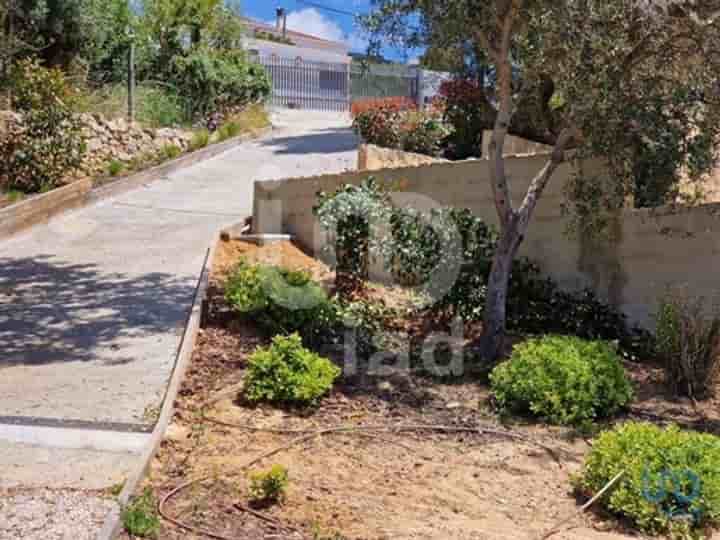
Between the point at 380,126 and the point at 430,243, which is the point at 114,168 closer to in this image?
the point at 380,126

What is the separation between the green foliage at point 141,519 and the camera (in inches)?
168

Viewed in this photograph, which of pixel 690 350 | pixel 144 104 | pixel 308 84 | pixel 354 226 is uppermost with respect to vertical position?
pixel 308 84

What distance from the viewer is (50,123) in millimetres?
12820

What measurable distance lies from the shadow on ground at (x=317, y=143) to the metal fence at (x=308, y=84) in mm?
8693

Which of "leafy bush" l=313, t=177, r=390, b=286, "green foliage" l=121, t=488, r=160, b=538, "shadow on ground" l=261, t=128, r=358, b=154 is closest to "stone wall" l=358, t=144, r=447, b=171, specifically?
"leafy bush" l=313, t=177, r=390, b=286

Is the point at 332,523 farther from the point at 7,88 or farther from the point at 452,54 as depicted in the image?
the point at 7,88

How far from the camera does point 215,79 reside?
21203 mm

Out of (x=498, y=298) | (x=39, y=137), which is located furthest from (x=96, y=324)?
(x=39, y=137)

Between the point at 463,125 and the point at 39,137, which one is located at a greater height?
the point at 463,125

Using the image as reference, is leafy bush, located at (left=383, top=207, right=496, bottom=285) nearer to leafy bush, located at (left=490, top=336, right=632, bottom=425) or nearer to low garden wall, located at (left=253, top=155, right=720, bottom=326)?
low garden wall, located at (left=253, top=155, right=720, bottom=326)

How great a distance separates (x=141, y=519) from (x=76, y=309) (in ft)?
14.2

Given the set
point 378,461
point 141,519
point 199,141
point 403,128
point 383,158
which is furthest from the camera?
point 199,141

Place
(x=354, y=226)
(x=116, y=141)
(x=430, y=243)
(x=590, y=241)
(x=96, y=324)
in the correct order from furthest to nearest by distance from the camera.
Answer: (x=116, y=141)
(x=590, y=241)
(x=430, y=243)
(x=354, y=226)
(x=96, y=324)

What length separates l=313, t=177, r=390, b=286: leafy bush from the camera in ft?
27.9
